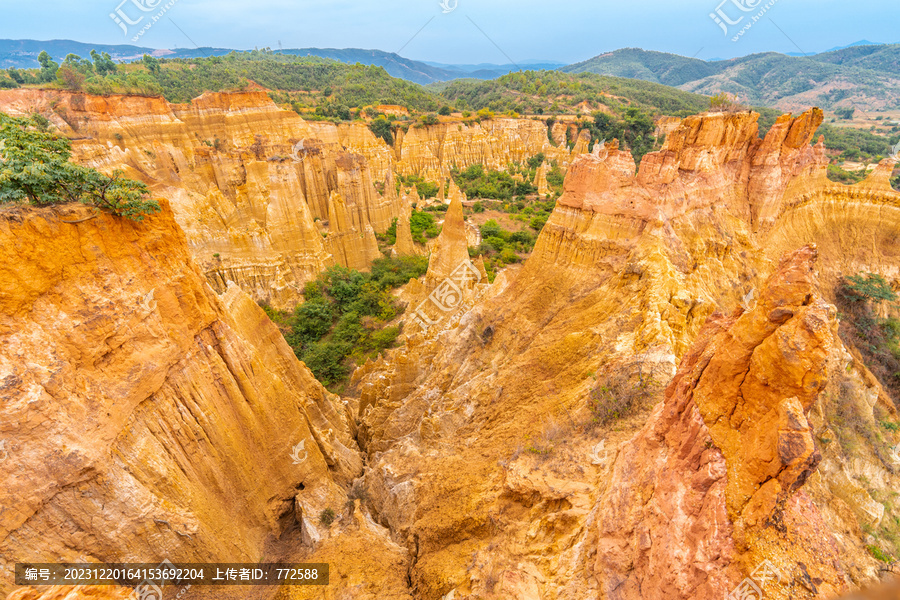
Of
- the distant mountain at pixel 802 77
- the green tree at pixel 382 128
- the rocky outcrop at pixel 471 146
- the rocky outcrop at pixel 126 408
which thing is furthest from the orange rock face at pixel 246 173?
the distant mountain at pixel 802 77

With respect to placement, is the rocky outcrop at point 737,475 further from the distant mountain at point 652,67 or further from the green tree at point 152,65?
the distant mountain at point 652,67

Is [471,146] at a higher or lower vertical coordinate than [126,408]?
lower

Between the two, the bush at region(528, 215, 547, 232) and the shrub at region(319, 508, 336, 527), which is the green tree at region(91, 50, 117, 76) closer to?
the bush at region(528, 215, 547, 232)

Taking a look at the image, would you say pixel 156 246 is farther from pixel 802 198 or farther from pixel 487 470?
pixel 802 198

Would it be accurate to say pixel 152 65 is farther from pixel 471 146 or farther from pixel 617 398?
pixel 617 398

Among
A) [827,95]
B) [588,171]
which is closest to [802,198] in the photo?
[588,171]

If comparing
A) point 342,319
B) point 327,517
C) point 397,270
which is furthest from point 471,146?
point 327,517
